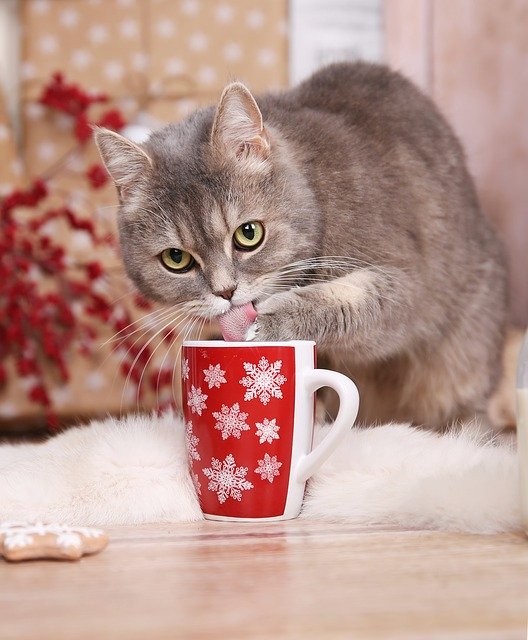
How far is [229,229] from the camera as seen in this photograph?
1085mm

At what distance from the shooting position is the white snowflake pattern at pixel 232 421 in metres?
0.80

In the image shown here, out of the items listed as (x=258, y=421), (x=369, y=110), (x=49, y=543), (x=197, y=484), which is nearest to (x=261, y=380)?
(x=258, y=421)

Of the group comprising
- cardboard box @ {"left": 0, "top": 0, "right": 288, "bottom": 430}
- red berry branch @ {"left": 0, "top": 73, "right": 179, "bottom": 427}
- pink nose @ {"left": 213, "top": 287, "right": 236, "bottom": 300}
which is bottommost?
red berry branch @ {"left": 0, "top": 73, "right": 179, "bottom": 427}

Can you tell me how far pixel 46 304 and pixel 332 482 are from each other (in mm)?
1744

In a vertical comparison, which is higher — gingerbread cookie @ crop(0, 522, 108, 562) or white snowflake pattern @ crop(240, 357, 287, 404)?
white snowflake pattern @ crop(240, 357, 287, 404)

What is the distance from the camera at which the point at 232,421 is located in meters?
0.80

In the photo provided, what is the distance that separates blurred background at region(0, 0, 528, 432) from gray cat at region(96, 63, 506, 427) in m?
0.84

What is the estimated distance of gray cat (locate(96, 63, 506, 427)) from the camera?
3.59ft

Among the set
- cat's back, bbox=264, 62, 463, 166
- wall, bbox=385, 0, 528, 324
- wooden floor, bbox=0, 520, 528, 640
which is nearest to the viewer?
wooden floor, bbox=0, 520, 528, 640

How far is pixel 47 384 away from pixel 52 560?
1866 mm

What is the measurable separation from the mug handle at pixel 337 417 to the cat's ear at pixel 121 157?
48 centimetres

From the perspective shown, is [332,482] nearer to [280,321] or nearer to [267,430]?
[267,430]

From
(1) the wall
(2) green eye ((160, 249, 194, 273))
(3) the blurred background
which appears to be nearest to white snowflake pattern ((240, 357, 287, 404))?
(2) green eye ((160, 249, 194, 273))

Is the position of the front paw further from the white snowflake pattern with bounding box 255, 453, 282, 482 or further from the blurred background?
the blurred background
